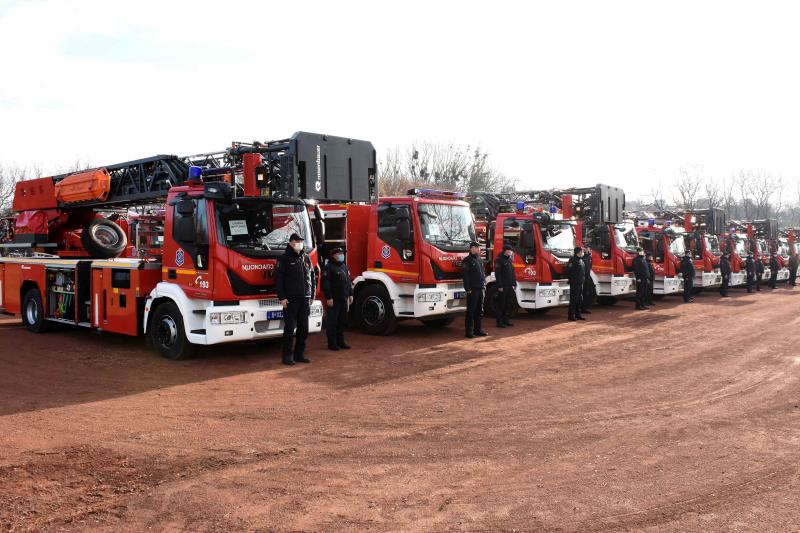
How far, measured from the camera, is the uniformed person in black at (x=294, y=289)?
9336 millimetres

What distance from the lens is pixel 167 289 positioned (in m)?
9.70

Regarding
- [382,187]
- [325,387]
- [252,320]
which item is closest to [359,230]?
[252,320]

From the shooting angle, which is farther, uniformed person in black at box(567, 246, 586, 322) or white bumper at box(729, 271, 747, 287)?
white bumper at box(729, 271, 747, 287)

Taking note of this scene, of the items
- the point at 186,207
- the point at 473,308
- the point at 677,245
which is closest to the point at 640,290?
the point at 677,245

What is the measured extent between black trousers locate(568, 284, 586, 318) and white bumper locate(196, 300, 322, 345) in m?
7.56

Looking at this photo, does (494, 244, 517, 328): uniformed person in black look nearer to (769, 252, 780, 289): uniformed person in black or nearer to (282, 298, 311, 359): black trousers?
(282, 298, 311, 359): black trousers

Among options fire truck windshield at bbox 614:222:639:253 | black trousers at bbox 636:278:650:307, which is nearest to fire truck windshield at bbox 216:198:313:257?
fire truck windshield at bbox 614:222:639:253

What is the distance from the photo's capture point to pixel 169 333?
995 cm

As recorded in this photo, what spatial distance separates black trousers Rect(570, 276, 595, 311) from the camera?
16969mm

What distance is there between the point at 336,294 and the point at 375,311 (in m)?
1.95

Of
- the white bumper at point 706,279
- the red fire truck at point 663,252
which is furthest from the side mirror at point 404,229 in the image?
the white bumper at point 706,279

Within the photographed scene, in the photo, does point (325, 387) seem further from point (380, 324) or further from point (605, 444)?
point (380, 324)

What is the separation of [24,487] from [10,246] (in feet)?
36.7

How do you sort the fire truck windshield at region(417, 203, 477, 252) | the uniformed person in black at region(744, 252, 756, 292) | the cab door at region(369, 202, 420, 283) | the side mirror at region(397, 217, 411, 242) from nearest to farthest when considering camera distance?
1. the side mirror at region(397, 217, 411, 242)
2. the cab door at region(369, 202, 420, 283)
3. the fire truck windshield at region(417, 203, 477, 252)
4. the uniformed person in black at region(744, 252, 756, 292)
